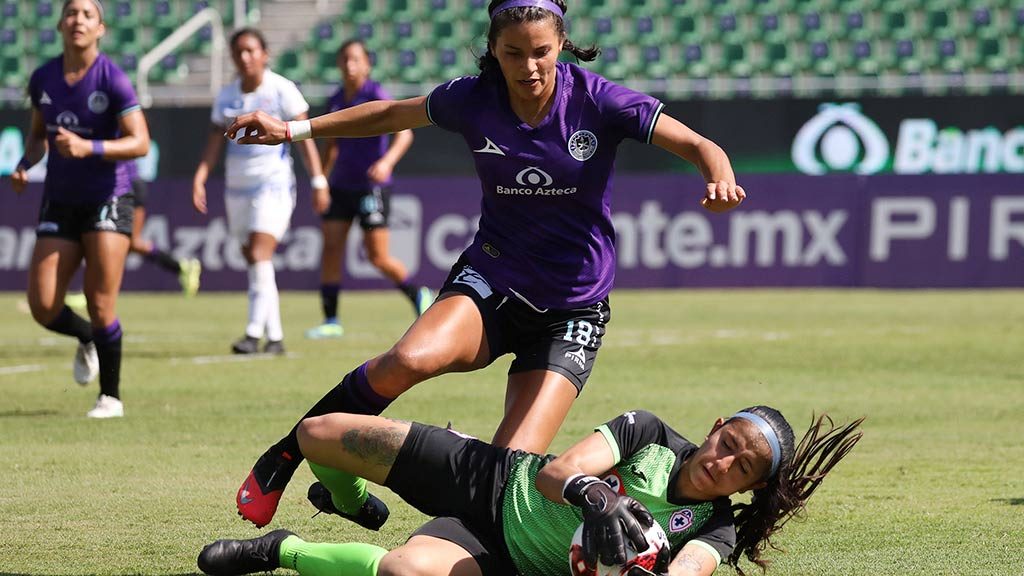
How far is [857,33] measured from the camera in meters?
24.8

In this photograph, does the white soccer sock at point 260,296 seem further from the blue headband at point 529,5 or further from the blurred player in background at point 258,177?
the blue headband at point 529,5

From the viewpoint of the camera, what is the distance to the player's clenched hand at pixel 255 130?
612 centimetres

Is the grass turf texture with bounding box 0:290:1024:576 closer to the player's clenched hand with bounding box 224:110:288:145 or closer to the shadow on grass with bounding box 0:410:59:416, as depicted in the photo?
the shadow on grass with bounding box 0:410:59:416

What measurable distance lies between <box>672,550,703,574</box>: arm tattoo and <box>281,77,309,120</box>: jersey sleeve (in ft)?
27.5

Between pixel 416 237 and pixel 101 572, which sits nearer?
pixel 101 572

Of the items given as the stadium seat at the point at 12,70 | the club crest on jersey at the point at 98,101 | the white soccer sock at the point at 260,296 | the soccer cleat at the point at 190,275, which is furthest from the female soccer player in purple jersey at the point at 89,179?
the stadium seat at the point at 12,70

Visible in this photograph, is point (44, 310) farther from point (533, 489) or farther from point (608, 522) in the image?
point (608, 522)

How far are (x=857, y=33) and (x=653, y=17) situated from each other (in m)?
3.29

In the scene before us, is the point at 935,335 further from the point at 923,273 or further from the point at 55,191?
the point at 55,191

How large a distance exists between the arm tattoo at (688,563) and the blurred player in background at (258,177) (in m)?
8.36

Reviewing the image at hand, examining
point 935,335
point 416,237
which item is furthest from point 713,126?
point 935,335

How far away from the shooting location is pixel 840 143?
20.5 meters

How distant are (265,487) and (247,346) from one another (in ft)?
24.5

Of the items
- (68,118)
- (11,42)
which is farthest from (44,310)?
(11,42)
